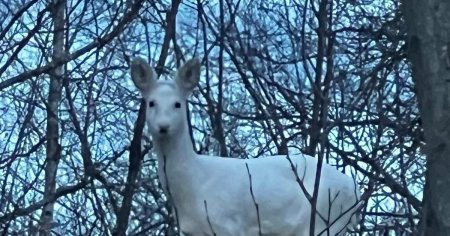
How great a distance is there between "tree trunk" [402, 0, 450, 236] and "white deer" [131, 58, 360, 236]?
1804 mm

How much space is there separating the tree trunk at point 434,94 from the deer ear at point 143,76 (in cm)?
202

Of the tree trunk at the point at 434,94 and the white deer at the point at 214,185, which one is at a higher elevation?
the white deer at the point at 214,185

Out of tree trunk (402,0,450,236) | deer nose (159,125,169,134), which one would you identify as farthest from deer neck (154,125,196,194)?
tree trunk (402,0,450,236)

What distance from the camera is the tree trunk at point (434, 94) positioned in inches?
131

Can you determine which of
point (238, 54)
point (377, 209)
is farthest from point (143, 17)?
point (377, 209)

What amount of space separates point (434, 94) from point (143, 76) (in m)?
2.18

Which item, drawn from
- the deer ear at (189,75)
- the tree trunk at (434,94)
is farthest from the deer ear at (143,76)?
the tree trunk at (434,94)

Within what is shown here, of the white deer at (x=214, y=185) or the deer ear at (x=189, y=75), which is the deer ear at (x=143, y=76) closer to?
the white deer at (x=214, y=185)

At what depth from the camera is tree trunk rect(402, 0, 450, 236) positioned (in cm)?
333

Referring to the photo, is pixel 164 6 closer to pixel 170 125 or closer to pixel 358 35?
pixel 358 35

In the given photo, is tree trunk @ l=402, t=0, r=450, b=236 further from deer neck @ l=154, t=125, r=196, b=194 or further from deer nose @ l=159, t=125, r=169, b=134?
deer neck @ l=154, t=125, r=196, b=194

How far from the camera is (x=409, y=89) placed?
383 inches

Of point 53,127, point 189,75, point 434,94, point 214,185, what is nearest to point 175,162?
point 214,185

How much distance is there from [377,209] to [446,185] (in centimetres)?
595
